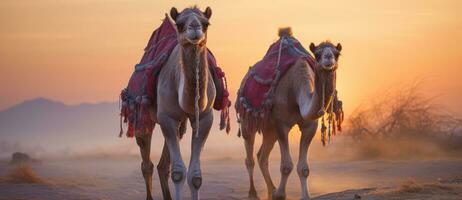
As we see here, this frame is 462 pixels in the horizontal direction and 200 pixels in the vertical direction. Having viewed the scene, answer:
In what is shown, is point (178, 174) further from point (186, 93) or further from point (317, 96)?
point (317, 96)

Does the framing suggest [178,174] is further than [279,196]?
No

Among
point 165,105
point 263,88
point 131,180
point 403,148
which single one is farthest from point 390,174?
→ point 165,105

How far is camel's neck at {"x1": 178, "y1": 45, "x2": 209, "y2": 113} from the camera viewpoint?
1065 centimetres

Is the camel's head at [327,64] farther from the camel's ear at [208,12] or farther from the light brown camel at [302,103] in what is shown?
the camel's ear at [208,12]

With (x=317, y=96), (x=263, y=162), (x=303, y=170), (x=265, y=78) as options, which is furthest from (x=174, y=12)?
(x=263, y=162)

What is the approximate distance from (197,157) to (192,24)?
1693 mm

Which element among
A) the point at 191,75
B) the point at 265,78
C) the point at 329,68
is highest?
the point at 265,78

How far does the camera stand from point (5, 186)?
16.9m

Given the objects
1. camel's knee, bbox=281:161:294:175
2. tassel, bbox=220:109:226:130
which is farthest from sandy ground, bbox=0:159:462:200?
tassel, bbox=220:109:226:130

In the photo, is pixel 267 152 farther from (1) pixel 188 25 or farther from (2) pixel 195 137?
(1) pixel 188 25

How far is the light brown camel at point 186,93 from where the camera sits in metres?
10.6

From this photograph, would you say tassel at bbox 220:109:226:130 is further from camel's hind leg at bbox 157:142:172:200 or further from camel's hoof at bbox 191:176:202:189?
camel's hind leg at bbox 157:142:172:200

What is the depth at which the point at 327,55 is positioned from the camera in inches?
472

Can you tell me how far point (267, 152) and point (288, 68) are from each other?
160 centimetres
